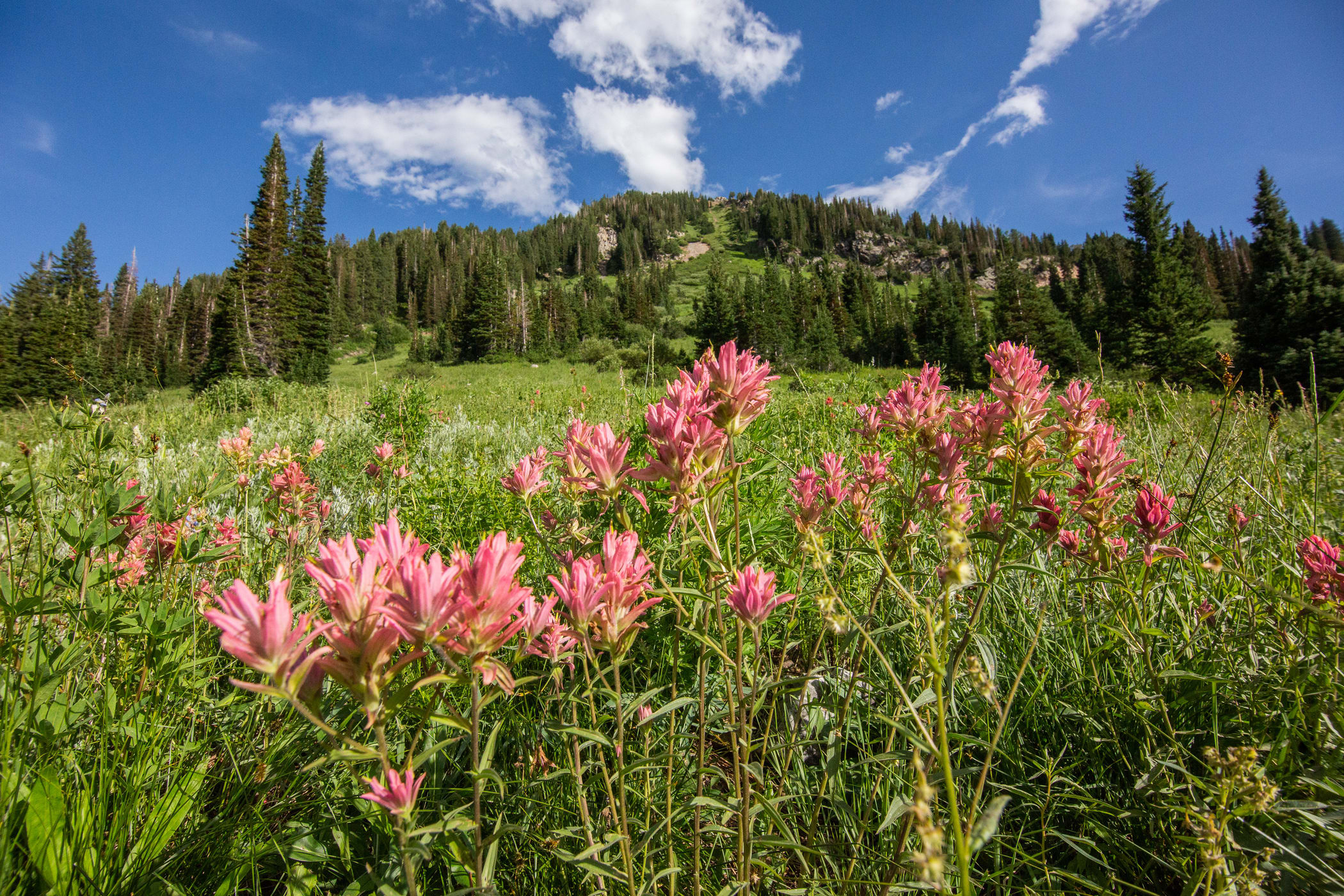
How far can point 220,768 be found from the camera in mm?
1746

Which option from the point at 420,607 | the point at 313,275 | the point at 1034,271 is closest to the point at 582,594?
the point at 420,607

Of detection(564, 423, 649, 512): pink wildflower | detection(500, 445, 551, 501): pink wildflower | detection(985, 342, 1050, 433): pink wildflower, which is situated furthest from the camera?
detection(500, 445, 551, 501): pink wildflower

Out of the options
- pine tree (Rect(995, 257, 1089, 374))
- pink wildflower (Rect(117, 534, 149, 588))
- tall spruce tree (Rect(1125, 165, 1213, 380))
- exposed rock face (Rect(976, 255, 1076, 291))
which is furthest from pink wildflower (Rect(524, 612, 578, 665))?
exposed rock face (Rect(976, 255, 1076, 291))

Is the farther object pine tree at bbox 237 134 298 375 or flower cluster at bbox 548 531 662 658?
pine tree at bbox 237 134 298 375

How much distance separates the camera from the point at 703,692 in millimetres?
1170

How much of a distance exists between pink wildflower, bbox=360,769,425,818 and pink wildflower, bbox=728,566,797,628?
642 mm

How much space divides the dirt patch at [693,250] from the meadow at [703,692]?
371ft

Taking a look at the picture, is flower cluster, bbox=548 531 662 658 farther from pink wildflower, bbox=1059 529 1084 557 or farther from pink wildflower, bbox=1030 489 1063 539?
pink wildflower, bbox=1059 529 1084 557

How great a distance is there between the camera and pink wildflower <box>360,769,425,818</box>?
82cm

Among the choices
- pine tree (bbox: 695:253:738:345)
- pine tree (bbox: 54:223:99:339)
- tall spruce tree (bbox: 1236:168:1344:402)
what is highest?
pine tree (bbox: 54:223:99:339)

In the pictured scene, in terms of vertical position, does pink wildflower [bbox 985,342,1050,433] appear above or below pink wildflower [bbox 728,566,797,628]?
above

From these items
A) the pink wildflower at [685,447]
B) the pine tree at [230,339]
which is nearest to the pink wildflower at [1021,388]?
the pink wildflower at [685,447]

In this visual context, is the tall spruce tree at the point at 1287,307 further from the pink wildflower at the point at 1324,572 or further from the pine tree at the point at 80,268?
the pine tree at the point at 80,268

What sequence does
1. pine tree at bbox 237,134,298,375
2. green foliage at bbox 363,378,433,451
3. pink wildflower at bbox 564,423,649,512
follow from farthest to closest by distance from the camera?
pine tree at bbox 237,134,298,375, green foliage at bbox 363,378,433,451, pink wildflower at bbox 564,423,649,512
